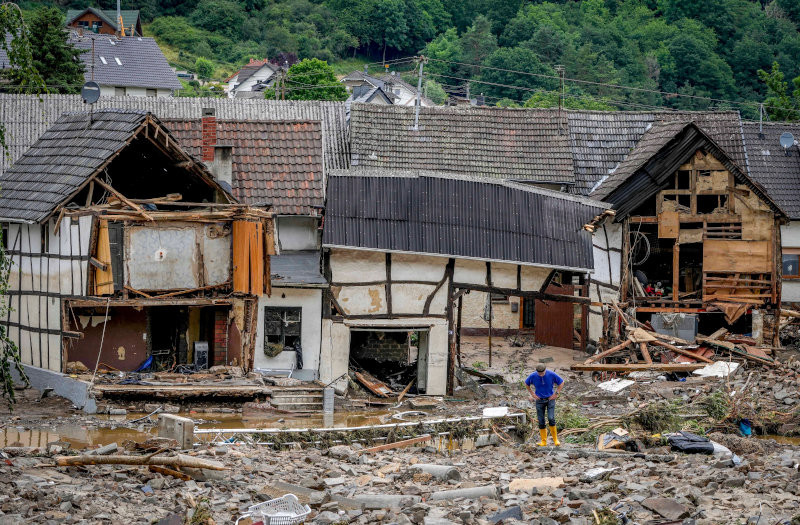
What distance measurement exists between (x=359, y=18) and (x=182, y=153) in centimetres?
9484

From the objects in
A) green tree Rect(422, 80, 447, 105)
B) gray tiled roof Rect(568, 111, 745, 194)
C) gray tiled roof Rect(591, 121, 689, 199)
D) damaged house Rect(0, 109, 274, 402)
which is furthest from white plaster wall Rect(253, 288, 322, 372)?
green tree Rect(422, 80, 447, 105)

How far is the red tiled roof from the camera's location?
29938 millimetres

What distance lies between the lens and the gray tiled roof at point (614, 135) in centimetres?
3778

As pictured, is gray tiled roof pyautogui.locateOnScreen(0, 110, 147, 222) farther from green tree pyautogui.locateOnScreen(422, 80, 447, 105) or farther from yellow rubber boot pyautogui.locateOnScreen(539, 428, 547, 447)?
green tree pyautogui.locateOnScreen(422, 80, 447, 105)

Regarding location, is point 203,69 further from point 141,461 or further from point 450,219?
point 141,461

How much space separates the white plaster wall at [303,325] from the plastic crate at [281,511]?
42.6 feet

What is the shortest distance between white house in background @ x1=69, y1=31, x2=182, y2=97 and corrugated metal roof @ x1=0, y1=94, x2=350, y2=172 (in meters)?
28.1

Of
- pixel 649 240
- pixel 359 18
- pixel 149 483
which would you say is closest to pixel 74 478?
pixel 149 483

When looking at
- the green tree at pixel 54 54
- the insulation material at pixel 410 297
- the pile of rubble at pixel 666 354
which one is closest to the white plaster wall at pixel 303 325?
the insulation material at pixel 410 297

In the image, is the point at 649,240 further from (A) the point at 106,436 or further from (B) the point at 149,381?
(A) the point at 106,436

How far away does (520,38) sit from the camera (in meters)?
120

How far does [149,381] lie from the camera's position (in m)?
25.4

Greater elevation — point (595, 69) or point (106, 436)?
point (595, 69)

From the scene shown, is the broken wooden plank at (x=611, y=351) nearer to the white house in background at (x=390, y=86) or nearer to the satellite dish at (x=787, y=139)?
the satellite dish at (x=787, y=139)
